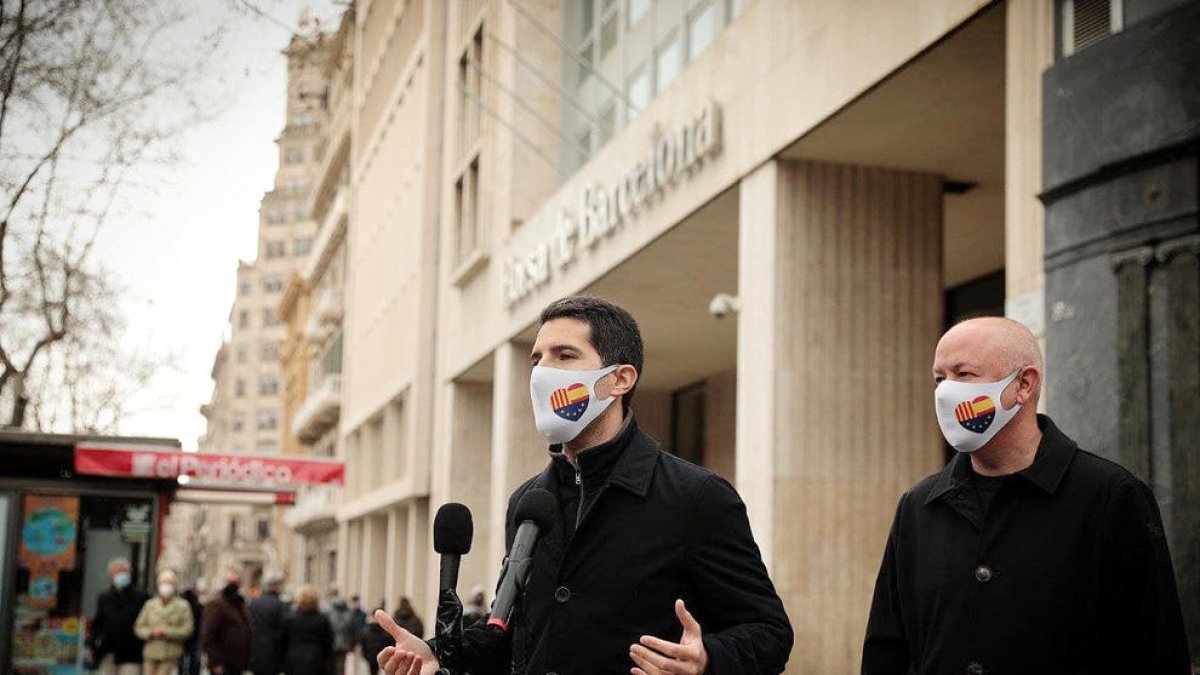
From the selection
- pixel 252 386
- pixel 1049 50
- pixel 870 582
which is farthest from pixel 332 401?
pixel 252 386

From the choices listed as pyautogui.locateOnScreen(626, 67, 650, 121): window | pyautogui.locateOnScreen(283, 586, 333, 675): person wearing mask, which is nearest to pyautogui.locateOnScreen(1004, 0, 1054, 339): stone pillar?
pyautogui.locateOnScreen(283, 586, 333, 675): person wearing mask

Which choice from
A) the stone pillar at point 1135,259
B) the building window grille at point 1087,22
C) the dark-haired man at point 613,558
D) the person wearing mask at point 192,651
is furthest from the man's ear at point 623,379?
the person wearing mask at point 192,651

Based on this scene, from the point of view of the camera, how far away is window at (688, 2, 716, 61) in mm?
20406

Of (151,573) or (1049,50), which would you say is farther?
(151,573)

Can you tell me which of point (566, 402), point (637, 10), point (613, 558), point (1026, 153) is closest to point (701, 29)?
point (637, 10)

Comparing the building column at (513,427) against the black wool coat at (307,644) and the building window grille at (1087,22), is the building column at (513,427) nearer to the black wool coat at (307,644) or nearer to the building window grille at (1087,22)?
the black wool coat at (307,644)

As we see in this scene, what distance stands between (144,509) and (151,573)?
805 mm

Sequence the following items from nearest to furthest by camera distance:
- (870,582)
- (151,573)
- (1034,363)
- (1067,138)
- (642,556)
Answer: (642,556) < (1034,363) < (1067,138) < (870,582) < (151,573)

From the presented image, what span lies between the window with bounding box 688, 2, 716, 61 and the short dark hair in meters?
16.7

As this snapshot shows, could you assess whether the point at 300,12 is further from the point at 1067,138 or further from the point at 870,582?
the point at 870,582

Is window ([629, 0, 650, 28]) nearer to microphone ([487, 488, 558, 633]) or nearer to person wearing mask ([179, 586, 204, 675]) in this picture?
person wearing mask ([179, 586, 204, 675])

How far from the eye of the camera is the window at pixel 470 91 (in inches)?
1277

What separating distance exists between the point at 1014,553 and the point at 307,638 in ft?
42.8

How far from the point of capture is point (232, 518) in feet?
458
